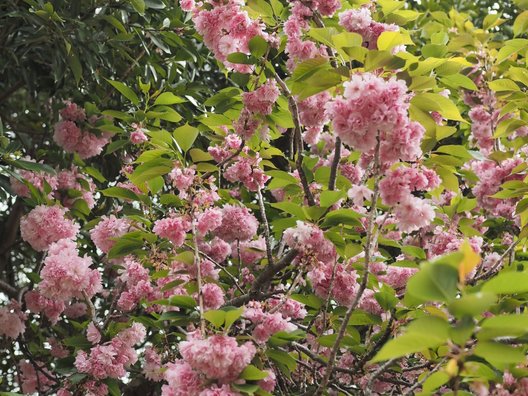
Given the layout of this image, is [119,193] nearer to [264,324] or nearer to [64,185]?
[264,324]

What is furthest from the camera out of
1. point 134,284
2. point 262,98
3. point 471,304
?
point 134,284

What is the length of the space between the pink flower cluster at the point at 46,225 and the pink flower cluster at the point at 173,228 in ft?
3.35

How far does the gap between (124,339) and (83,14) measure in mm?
1834

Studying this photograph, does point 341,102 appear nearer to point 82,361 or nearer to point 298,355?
point 298,355

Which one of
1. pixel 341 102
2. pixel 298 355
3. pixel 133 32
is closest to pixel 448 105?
pixel 341 102

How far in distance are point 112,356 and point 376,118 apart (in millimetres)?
1600

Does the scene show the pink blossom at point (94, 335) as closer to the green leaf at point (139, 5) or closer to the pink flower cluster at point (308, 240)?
the pink flower cluster at point (308, 240)

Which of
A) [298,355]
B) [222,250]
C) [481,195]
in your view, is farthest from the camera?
[481,195]

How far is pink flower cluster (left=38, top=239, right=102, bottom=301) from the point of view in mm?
2598

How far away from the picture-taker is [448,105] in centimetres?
203

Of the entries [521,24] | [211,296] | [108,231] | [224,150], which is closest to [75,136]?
[108,231]

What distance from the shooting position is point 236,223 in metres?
2.78

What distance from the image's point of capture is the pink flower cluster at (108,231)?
9.08ft

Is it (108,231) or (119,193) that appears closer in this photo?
(119,193)
